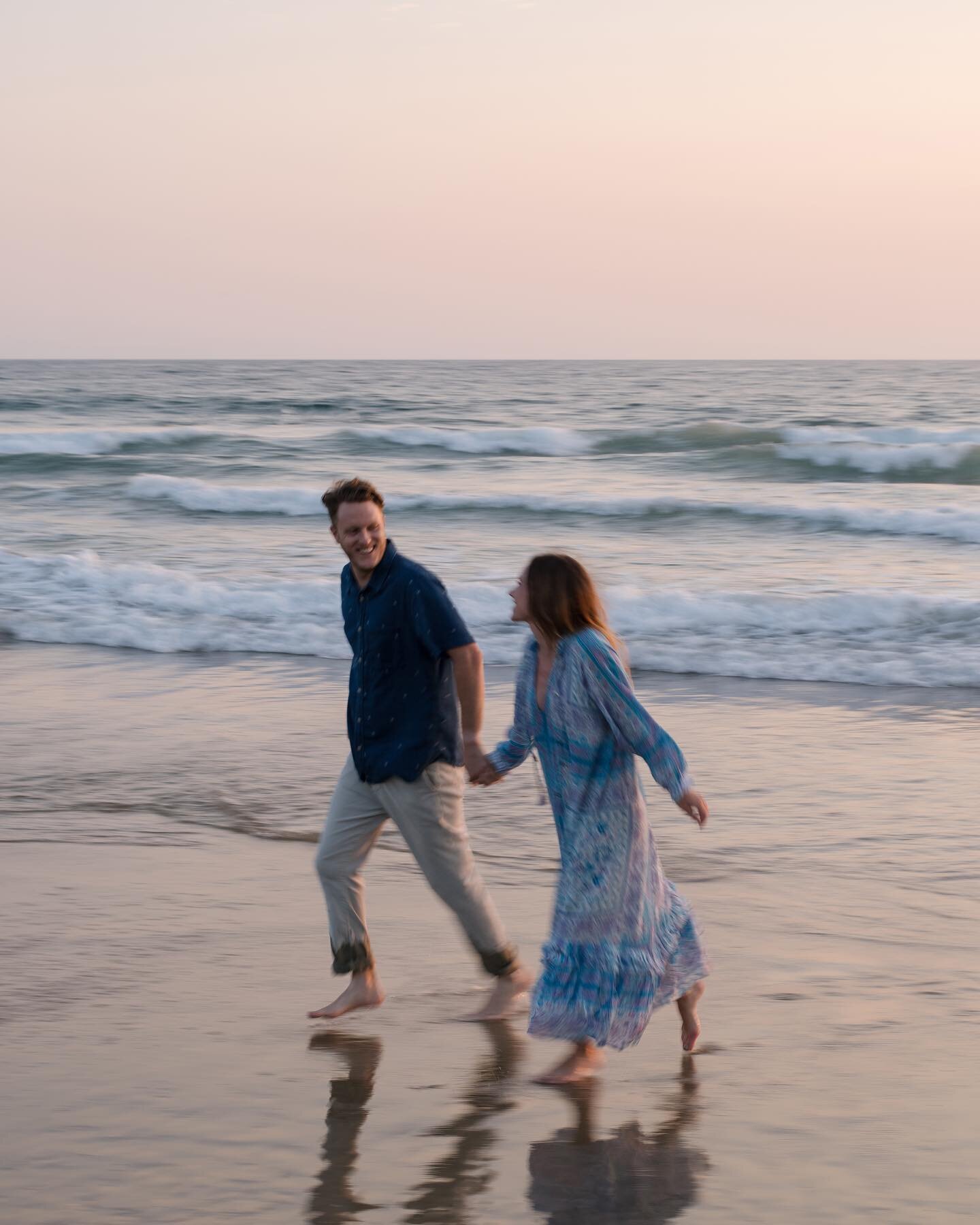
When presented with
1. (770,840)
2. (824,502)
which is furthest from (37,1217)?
(824,502)

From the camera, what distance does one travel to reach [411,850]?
4156mm

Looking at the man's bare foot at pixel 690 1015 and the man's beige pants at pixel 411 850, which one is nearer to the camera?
the man's bare foot at pixel 690 1015

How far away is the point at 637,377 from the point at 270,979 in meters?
65.0

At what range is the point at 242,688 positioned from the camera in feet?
30.8

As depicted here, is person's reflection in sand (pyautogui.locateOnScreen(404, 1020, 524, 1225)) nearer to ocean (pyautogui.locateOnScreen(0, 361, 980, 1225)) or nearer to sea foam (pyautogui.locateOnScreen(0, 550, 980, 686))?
ocean (pyautogui.locateOnScreen(0, 361, 980, 1225))

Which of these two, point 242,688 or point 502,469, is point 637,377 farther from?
point 242,688

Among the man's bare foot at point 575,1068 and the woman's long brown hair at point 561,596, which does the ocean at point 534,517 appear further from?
the man's bare foot at point 575,1068

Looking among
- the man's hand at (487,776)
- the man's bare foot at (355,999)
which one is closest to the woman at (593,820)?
the man's hand at (487,776)

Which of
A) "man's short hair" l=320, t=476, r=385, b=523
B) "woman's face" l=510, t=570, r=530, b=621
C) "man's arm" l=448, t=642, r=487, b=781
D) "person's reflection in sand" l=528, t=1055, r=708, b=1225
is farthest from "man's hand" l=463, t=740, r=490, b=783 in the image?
"person's reflection in sand" l=528, t=1055, r=708, b=1225

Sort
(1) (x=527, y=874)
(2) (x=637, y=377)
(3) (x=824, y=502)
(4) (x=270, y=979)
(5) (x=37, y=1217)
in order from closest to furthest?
1. (5) (x=37, y=1217)
2. (4) (x=270, y=979)
3. (1) (x=527, y=874)
4. (3) (x=824, y=502)
5. (2) (x=637, y=377)

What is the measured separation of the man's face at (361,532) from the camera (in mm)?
3969

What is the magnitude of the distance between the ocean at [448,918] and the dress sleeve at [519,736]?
0.31 m

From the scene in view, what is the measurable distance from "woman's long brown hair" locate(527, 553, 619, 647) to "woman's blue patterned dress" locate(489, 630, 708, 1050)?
0.03 metres

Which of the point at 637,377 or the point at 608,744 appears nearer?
the point at 608,744
